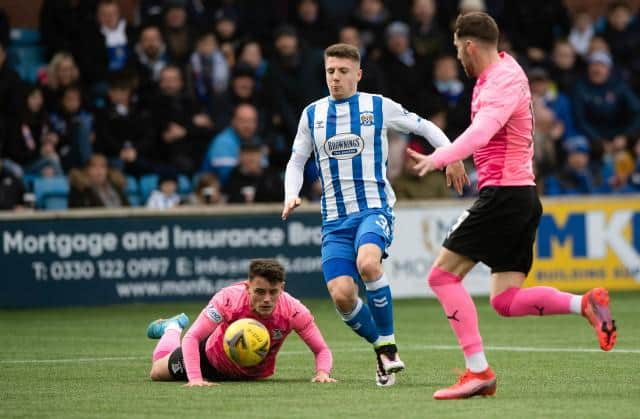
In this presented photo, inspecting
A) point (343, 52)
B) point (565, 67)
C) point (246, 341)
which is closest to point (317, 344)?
point (246, 341)

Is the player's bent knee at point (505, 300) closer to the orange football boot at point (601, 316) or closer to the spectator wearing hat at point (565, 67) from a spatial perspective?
the orange football boot at point (601, 316)

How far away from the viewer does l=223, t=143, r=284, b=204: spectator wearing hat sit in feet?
58.5

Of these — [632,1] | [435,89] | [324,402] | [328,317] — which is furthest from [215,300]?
[632,1]

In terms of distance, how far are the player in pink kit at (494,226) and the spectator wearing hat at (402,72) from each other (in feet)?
36.4

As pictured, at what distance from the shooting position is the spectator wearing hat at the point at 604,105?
2086 centimetres

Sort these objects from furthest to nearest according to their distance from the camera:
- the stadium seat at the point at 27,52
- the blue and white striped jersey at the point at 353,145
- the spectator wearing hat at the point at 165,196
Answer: the stadium seat at the point at 27,52
the spectator wearing hat at the point at 165,196
the blue and white striped jersey at the point at 353,145

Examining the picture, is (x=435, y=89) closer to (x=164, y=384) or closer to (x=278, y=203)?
(x=278, y=203)

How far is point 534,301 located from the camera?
27.3 ft

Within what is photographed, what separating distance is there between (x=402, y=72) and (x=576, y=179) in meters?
2.79

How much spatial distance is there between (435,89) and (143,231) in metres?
5.19

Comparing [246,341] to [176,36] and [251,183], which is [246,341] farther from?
[176,36]

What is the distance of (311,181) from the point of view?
60.7ft

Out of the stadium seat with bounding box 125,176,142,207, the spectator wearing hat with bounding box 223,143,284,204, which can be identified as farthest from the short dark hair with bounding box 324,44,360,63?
the stadium seat with bounding box 125,176,142,207

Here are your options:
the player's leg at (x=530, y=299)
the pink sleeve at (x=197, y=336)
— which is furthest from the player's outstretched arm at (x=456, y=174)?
the pink sleeve at (x=197, y=336)
